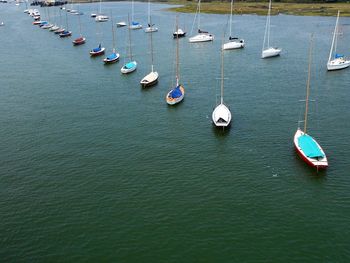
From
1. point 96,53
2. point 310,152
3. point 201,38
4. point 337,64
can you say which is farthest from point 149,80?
point 201,38

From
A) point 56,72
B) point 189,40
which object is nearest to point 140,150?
point 56,72

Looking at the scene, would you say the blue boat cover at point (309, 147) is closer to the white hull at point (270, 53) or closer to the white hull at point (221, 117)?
the white hull at point (221, 117)

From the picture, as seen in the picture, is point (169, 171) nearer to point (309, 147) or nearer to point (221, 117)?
point (221, 117)

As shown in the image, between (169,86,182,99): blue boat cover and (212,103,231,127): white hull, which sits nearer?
(212,103,231,127): white hull

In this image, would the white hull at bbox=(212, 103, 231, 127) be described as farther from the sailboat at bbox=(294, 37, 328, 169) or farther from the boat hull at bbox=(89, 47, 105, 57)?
the boat hull at bbox=(89, 47, 105, 57)

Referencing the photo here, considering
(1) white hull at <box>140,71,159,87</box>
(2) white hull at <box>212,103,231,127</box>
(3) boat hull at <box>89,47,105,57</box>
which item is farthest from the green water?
(3) boat hull at <box>89,47,105,57</box>

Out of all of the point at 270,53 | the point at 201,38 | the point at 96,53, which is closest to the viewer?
the point at 270,53

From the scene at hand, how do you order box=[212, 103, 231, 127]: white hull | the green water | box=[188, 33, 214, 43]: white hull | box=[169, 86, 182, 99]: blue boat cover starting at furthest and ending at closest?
1. box=[188, 33, 214, 43]: white hull
2. box=[169, 86, 182, 99]: blue boat cover
3. box=[212, 103, 231, 127]: white hull
4. the green water
